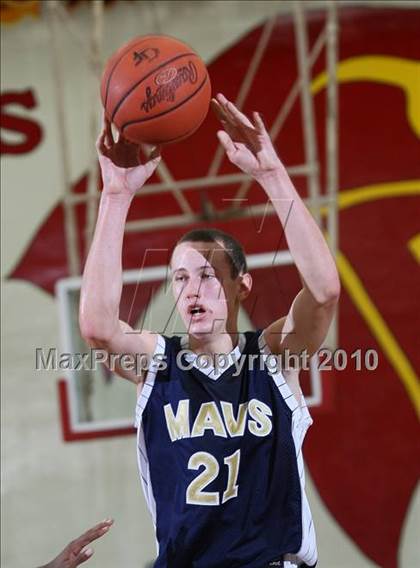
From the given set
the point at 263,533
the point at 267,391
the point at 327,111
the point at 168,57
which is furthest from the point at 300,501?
the point at 327,111

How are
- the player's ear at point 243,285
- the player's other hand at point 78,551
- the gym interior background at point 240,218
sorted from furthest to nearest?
the gym interior background at point 240,218, the player's ear at point 243,285, the player's other hand at point 78,551

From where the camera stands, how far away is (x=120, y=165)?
255 centimetres

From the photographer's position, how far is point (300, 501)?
273cm

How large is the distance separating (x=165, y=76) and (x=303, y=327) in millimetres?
862

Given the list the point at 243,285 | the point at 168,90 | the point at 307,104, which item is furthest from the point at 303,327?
the point at 307,104

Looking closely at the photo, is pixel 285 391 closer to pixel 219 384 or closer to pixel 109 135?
pixel 219 384

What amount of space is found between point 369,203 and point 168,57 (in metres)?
3.01

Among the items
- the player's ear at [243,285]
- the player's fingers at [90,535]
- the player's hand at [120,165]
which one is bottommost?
the player's fingers at [90,535]

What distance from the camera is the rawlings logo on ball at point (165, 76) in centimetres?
281

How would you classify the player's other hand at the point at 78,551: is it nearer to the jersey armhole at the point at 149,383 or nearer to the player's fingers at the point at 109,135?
the jersey armhole at the point at 149,383

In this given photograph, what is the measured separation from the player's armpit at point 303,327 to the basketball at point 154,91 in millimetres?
655

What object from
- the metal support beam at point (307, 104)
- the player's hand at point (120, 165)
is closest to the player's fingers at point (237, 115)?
the player's hand at point (120, 165)

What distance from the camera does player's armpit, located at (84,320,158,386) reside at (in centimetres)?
259

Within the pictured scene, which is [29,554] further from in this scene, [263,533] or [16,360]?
[263,533]
